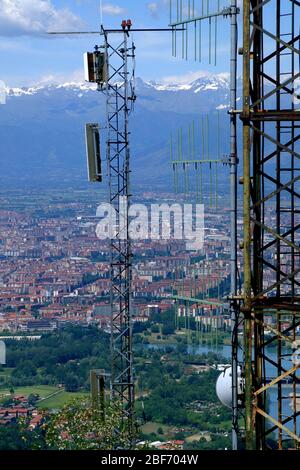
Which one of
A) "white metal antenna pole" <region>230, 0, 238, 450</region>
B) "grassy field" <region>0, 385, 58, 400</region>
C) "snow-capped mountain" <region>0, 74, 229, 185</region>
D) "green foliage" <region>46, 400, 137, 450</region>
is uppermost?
"snow-capped mountain" <region>0, 74, 229, 185</region>

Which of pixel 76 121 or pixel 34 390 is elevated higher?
pixel 76 121

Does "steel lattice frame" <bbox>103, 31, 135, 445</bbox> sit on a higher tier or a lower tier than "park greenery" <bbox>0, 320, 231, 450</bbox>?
higher

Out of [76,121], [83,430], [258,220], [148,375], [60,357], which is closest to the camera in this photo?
[258,220]

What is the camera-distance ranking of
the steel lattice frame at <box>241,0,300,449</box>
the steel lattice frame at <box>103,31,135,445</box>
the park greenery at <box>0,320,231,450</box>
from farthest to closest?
the park greenery at <box>0,320,231,450</box> < the steel lattice frame at <box>103,31,135,445</box> < the steel lattice frame at <box>241,0,300,449</box>

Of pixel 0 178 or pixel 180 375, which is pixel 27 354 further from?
pixel 0 178

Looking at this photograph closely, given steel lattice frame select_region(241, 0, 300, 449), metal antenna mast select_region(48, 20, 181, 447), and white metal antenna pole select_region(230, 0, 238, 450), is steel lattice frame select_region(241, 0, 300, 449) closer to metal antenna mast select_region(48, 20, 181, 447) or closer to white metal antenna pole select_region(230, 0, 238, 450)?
white metal antenna pole select_region(230, 0, 238, 450)

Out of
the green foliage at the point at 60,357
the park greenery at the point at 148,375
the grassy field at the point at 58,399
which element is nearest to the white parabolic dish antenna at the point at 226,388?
the park greenery at the point at 148,375

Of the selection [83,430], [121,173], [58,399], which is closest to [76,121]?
[58,399]

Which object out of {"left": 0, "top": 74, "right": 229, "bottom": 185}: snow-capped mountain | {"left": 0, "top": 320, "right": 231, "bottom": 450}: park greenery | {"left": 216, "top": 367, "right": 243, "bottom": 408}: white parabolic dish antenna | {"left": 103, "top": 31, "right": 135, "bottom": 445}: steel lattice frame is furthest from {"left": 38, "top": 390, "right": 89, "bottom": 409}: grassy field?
{"left": 0, "top": 74, "right": 229, "bottom": 185}: snow-capped mountain

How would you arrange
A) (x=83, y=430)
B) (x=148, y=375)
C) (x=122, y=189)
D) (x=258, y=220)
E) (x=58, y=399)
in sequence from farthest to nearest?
1. (x=148, y=375)
2. (x=58, y=399)
3. (x=122, y=189)
4. (x=83, y=430)
5. (x=258, y=220)

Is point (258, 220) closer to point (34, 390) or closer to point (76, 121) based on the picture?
point (34, 390)
